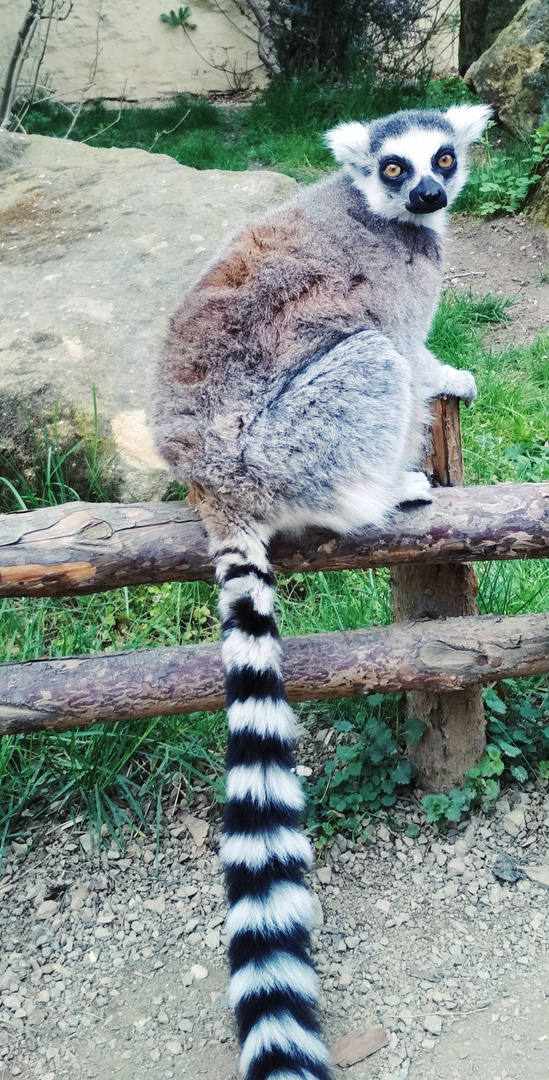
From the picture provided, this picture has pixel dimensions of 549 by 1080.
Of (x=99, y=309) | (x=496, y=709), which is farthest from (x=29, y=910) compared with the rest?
(x=99, y=309)

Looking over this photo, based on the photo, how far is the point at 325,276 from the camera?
7.80 ft

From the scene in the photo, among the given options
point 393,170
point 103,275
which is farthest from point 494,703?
point 103,275

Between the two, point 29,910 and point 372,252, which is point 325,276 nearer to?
point 372,252

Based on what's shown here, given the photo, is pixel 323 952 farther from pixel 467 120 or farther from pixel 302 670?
pixel 467 120

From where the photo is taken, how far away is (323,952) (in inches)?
92.4

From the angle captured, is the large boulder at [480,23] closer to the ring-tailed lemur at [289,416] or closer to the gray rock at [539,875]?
the ring-tailed lemur at [289,416]

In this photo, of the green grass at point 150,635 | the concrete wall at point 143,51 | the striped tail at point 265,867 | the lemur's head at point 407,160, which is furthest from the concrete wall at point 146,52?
the striped tail at point 265,867

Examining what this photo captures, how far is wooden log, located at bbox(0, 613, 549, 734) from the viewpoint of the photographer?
91.0 inches

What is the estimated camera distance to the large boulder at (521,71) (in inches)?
276

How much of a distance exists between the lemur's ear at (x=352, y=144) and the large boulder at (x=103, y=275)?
0.45m

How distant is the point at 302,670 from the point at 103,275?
2903mm

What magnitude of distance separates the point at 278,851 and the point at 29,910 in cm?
123

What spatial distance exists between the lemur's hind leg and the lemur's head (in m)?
0.53

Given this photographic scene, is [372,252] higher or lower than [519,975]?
higher
